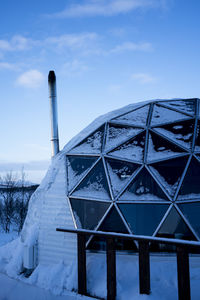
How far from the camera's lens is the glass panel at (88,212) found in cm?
768

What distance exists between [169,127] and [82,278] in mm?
5848

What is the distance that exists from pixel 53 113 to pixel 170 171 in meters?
8.51

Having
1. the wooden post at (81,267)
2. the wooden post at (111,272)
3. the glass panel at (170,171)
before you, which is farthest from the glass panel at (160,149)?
the wooden post at (81,267)

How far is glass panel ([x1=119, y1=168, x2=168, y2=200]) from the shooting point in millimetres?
7207

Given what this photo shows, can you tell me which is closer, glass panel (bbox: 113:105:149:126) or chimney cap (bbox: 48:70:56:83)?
glass panel (bbox: 113:105:149:126)

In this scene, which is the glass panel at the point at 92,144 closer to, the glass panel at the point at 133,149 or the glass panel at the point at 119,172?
the glass panel at the point at 133,149

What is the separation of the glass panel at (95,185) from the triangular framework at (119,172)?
0.26 m

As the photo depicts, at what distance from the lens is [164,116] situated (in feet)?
30.1

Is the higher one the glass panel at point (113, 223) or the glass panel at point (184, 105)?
the glass panel at point (184, 105)

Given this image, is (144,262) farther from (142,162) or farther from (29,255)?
(29,255)

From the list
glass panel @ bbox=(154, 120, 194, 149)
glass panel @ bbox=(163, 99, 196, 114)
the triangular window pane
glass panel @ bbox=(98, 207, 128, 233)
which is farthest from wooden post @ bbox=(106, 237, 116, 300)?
glass panel @ bbox=(163, 99, 196, 114)

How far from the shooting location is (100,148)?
8.86 metres

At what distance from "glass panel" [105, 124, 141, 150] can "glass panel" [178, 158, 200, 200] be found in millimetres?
2547

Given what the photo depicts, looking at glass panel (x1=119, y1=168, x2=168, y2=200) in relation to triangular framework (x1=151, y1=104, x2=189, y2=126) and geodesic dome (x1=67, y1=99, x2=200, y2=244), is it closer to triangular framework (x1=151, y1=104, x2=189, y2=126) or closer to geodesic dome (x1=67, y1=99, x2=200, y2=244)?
geodesic dome (x1=67, y1=99, x2=200, y2=244)
